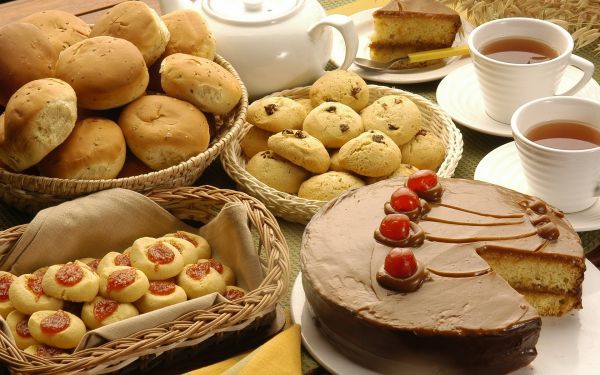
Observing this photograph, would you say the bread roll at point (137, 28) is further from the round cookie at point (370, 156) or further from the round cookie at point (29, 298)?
the round cookie at point (29, 298)

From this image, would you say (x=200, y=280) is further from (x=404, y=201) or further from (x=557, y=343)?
(x=557, y=343)

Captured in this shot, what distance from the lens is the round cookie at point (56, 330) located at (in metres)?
1.24

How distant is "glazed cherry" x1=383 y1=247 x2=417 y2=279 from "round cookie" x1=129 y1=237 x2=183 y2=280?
13.8 inches

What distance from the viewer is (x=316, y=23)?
193 cm

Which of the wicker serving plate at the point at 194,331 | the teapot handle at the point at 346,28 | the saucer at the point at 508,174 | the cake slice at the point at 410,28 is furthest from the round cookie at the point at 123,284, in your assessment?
the cake slice at the point at 410,28

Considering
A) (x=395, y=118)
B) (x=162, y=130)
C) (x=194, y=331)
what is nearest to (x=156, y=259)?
(x=194, y=331)

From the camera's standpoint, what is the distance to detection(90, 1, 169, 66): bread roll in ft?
5.40

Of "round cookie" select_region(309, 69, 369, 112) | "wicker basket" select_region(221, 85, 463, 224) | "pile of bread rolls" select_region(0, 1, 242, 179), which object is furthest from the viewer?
"round cookie" select_region(309, 69, 369, 112)

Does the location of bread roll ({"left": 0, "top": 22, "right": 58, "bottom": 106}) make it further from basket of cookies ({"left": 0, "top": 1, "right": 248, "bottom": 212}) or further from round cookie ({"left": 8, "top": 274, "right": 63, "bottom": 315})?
round cookie ({"left": 8, "top": 274, "right": 63, "bottom": 315})

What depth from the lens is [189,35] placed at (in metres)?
1.74

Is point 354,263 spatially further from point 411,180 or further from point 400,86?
point 400,86

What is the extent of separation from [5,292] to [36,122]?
1.01 ft

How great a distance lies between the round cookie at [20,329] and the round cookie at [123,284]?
123mm

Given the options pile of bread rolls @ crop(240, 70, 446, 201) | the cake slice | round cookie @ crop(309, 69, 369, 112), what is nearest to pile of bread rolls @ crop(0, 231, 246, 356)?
pile of bread rolls @ crop(240, 70, 446, 201)
